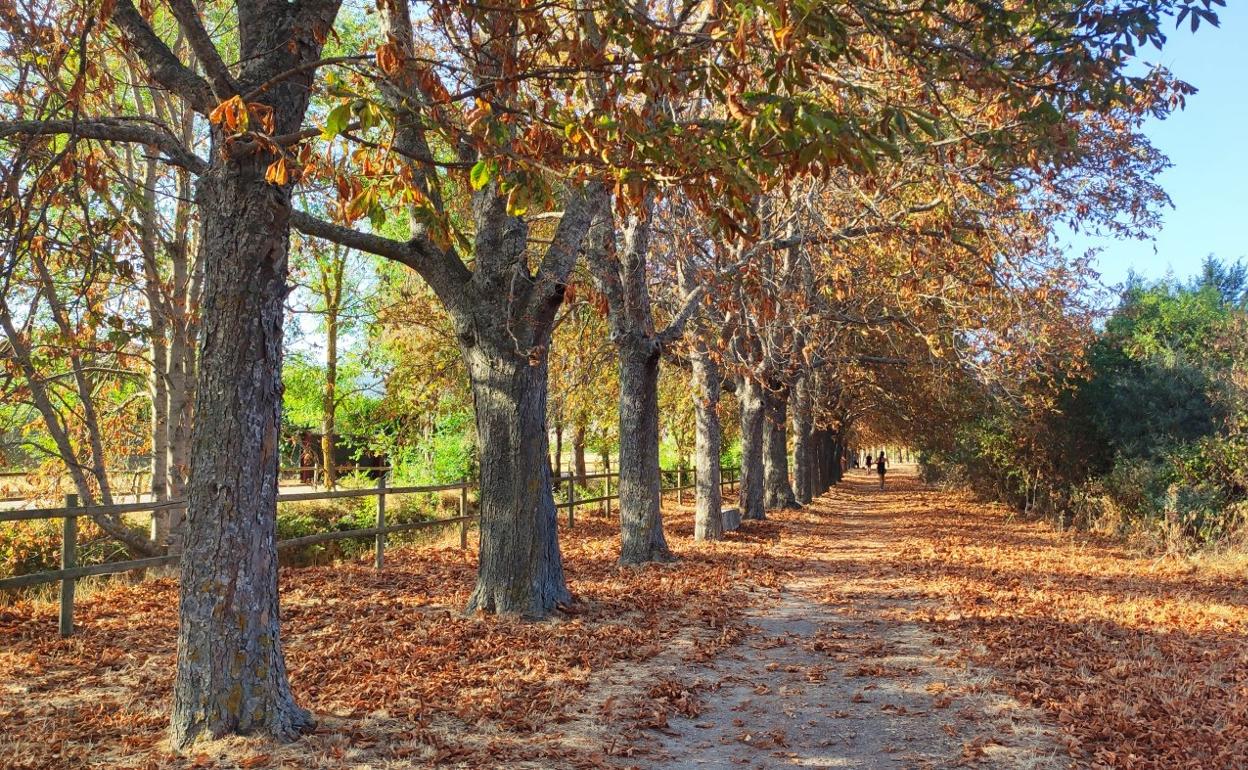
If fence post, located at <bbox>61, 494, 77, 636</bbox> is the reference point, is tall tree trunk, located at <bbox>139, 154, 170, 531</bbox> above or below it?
above

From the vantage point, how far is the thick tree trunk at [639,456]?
528 inches

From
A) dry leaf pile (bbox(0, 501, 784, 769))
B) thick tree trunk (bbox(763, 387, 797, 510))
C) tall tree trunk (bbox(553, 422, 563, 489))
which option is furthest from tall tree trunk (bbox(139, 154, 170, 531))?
thick tree trunk (bbox(763, 387, 797, 510))

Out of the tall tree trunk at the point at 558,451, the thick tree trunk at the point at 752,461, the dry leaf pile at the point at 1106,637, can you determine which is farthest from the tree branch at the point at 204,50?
the thick tree trunk at the point at 752,461

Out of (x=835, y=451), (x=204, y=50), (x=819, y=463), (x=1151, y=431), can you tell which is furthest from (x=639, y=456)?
(x=835, y=451)

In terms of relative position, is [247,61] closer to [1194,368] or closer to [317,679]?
[317,679]

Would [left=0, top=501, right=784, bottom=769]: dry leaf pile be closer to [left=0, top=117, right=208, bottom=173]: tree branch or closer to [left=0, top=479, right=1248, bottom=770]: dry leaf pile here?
[left=0, top=479, right=1248, bottom=770]: dry leaf pile

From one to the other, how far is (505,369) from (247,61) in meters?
4.15

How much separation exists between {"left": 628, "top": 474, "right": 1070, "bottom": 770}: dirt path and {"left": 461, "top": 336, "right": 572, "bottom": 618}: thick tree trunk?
7.45 feet

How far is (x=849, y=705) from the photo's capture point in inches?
255

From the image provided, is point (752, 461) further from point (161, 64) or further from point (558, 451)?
point (161, 64)

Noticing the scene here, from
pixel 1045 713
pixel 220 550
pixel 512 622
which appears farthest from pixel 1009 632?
pixel 220 550

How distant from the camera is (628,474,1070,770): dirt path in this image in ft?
17.5

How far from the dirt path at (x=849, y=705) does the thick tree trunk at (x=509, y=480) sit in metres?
2.27

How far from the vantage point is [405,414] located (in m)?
25.2
